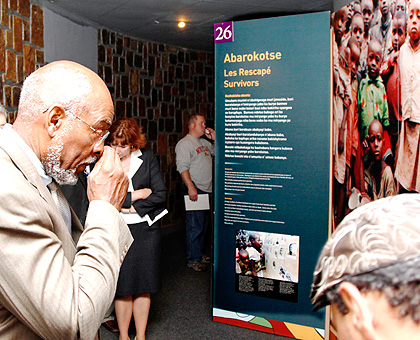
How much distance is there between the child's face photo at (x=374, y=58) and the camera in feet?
6.63

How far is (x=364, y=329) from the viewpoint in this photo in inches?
16.8

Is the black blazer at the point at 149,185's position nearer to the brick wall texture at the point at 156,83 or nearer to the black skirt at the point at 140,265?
the black skirt at the point at 140,265

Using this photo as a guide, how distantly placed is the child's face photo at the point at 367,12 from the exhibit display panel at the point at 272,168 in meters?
0.46

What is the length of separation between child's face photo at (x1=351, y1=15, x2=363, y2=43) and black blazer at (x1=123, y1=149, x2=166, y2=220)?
166 cm

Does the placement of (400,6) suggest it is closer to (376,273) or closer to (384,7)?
(384,7)

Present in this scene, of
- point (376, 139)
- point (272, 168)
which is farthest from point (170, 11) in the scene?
point (376, 139)

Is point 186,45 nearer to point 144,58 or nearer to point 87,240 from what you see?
point 144,58

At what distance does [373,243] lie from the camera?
435 mm

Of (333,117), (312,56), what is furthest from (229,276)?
(312,56)

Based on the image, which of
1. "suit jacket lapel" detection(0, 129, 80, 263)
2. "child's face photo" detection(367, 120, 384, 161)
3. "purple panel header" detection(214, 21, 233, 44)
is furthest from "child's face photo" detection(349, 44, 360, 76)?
"suit jacket lapel" detection(0, 129, 80, 263)

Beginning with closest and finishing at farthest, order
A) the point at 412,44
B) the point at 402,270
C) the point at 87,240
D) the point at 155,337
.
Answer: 1. the point at 402,270
2. the point at 87,240
3. the point at 412,44
4. the point at 155,337

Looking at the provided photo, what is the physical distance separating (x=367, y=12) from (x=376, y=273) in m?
2.07

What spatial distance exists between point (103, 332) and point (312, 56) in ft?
8.86

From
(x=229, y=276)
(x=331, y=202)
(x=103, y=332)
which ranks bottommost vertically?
(x=103, y=332)
